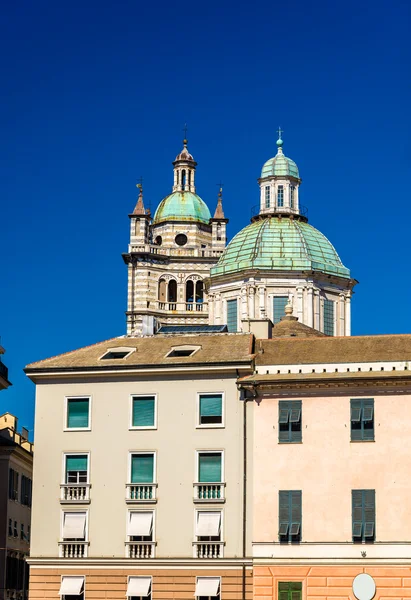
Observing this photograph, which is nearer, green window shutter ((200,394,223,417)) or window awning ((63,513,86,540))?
window awning ((63,513,86,540))

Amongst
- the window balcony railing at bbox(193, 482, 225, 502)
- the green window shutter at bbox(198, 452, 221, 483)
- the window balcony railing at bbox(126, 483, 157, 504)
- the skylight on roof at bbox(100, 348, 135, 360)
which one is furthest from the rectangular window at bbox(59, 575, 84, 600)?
the skylight on roof at bbox(100, 348, 135, 360)

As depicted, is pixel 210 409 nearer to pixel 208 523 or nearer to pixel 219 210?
pixel 208 523

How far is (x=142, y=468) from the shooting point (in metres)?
63.8

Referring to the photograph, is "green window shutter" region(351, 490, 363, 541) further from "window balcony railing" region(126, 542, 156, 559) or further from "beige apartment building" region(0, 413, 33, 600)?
"beige apartment building" region(0, 413, 33, 600)

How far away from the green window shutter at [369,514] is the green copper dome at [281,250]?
2394 inches

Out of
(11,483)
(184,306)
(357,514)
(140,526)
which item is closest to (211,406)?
(140,526)

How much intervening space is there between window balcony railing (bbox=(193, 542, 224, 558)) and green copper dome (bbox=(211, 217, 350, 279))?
60025 mm

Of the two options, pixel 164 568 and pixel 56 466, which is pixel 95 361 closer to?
pixel 56 466

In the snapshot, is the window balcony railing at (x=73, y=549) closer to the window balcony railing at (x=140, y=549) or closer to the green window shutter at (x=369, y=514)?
the window balcony railing at (x=140, y=549)

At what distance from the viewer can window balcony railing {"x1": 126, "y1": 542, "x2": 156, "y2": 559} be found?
6228 cm

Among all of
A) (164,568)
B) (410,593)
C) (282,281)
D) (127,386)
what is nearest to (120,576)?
(164,568)

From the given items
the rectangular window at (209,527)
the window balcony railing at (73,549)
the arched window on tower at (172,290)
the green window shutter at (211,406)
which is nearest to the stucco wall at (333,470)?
the rectangular window at (209,527)

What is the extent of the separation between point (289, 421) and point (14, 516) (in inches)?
898

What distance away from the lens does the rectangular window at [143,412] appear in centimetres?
6450
